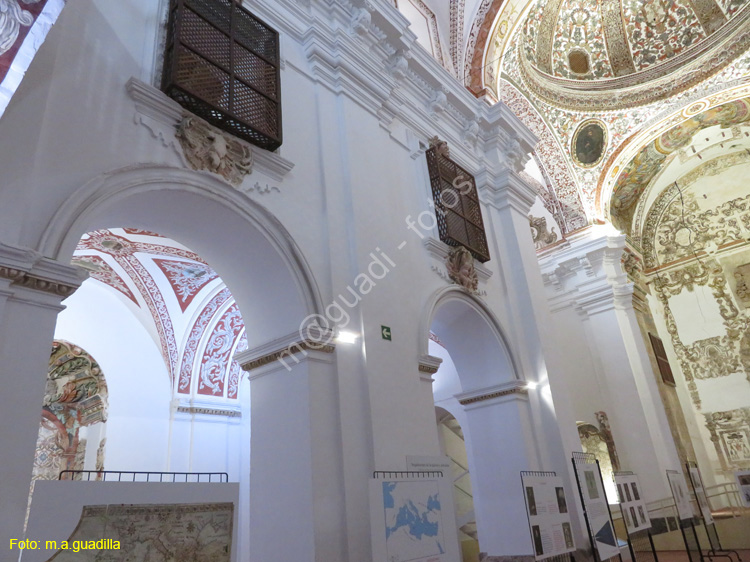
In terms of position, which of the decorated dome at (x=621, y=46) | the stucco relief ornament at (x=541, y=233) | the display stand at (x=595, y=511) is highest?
the decorated dome at (x=621, y=46)

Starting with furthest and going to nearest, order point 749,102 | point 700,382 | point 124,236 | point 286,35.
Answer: point 700,382
point 749,102
point 124,236
point 286,35

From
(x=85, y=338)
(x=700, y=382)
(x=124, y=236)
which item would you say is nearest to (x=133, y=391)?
(x=85, y=338)

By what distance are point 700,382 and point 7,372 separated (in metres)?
14.5

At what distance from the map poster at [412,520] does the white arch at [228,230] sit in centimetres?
152

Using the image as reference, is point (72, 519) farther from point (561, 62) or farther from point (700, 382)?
point (700, 382)

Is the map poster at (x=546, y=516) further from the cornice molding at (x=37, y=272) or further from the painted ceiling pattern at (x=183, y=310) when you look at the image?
the painted ceiling pattern at (x=183, y=310)

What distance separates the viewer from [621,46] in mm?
11836

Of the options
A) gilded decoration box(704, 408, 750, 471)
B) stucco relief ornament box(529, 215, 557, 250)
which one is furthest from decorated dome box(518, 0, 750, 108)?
gilded decoration box(704, 408, 750, 471)

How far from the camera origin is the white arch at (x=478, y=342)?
6850 mm

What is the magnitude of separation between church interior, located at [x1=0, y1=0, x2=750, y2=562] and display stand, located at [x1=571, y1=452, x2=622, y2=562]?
5cm

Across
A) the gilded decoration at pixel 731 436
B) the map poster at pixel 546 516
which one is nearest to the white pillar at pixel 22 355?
the map poster at pixel 546 516

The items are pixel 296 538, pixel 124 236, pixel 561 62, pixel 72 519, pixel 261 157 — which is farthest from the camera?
pixel 561 62

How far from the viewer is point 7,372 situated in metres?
2.72

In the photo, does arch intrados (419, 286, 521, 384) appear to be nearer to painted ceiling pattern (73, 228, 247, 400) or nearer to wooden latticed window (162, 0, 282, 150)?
wooden latticed window (162, 0, 282, 150)
